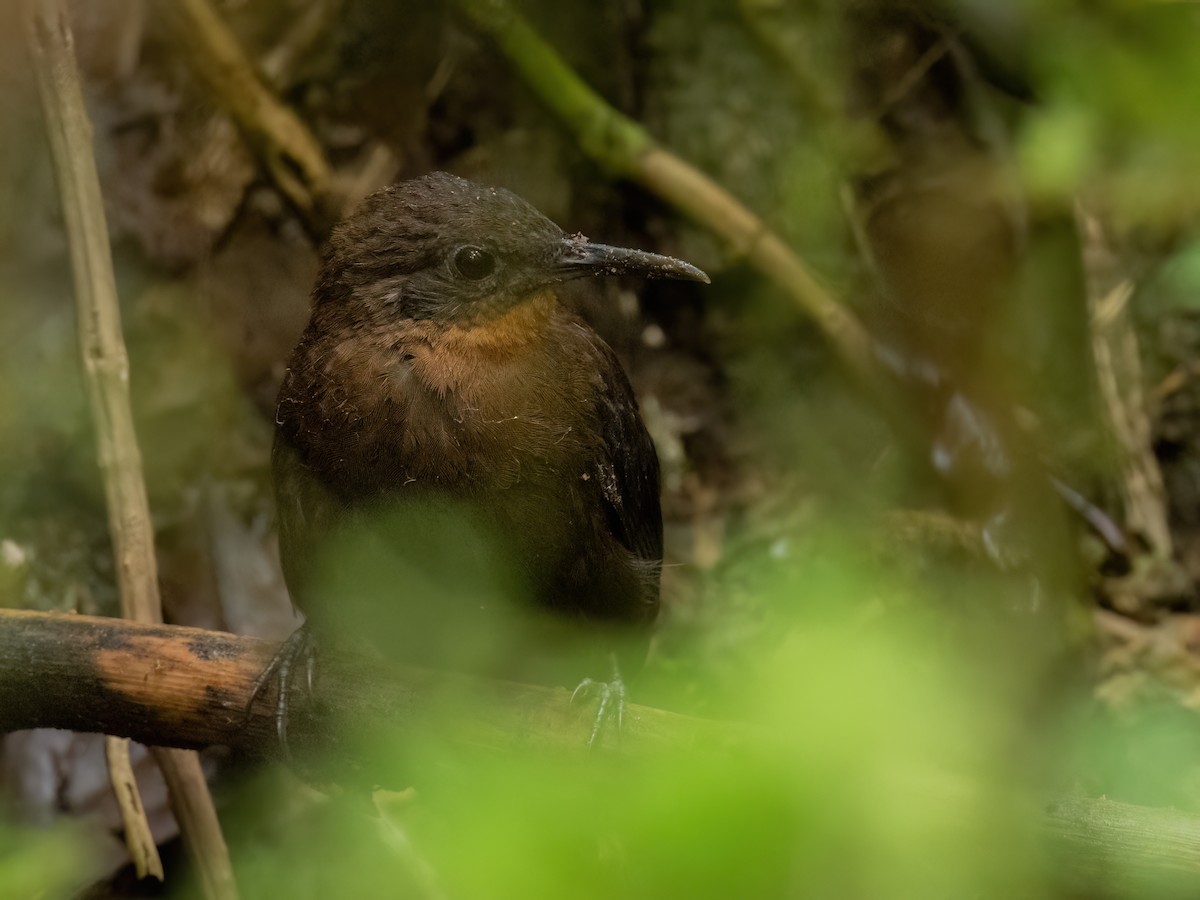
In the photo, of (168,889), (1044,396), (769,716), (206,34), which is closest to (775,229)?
(1044,396)

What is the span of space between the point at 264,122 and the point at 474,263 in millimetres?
1373

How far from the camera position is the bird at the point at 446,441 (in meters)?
2.36

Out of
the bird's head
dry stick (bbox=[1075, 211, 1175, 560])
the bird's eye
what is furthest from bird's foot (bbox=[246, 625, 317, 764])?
dry stick (bbox=[1075, 211, 1175, 560])

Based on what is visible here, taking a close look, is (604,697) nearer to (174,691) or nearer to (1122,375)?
(174,691)

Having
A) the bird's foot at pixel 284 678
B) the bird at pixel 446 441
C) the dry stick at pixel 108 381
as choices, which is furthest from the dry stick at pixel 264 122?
the bird's foot at pixel 284 678

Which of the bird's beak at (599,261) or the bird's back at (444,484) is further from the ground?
the bird's beak at (599,261)

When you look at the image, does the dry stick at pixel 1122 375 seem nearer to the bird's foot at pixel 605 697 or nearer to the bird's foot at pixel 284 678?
the bird's foot at pixel 605 697

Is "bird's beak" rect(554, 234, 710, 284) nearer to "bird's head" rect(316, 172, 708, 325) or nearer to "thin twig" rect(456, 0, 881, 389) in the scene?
"bird's head" rect(316, 172, 708, 325)

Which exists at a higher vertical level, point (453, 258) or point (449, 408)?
point (453, 258)

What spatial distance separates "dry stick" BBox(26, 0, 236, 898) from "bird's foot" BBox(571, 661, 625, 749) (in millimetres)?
1056

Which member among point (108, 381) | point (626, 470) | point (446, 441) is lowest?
point (626, 470)

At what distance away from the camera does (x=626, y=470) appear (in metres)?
2.84

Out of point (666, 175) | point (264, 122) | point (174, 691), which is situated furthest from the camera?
point (666, 175)

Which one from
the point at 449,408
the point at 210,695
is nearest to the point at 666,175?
the point at 449,408
